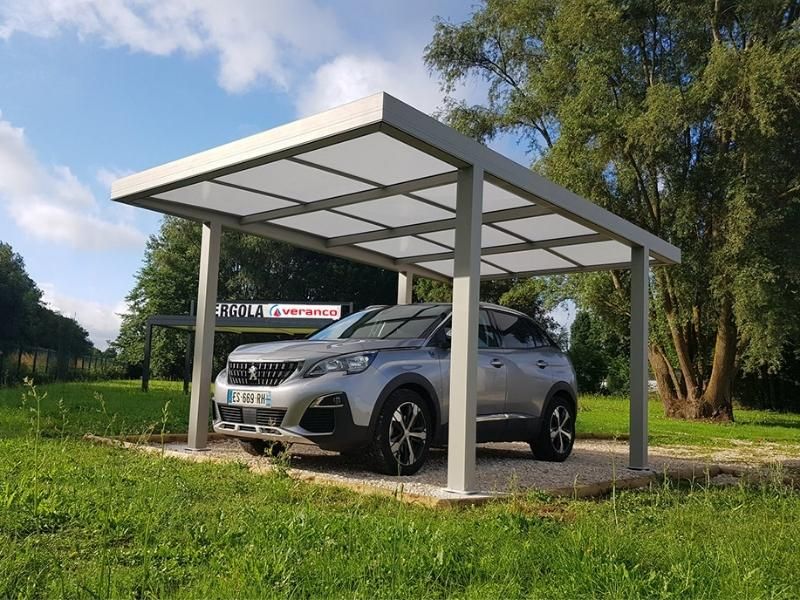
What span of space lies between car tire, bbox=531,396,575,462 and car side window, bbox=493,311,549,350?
2.47ft

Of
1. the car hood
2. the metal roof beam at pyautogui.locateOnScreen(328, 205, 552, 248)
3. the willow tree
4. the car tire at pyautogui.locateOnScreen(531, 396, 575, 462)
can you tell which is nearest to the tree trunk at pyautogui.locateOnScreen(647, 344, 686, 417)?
the willow tree

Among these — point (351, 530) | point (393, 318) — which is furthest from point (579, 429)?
point (351, 530)

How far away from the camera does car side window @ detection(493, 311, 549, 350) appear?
8438mm

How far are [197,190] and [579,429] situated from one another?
9.22m

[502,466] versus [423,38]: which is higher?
[423,38]

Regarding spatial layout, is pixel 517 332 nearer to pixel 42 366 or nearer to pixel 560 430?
pixel 560 430

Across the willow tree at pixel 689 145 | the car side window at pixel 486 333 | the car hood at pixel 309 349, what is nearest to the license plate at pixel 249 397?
the car hood at pixel 309 349

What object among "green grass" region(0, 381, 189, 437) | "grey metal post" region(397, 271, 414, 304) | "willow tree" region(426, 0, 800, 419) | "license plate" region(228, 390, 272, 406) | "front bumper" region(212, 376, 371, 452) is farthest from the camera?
"willow tree" region(426, 0, 800, 419)

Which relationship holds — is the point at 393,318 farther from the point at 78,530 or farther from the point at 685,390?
the point at 685,390

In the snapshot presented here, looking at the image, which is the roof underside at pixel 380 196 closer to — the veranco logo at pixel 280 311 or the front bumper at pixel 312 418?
the front bumper at pixel 312 418

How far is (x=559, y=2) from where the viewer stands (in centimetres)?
2150

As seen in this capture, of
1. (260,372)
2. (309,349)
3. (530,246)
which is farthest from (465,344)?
(530,246)

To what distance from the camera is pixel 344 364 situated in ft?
21.6

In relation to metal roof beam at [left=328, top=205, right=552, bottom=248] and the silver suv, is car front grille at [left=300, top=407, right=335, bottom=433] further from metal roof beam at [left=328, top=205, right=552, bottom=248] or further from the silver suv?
metal roof beam at [left=328, top=205, right=552, bottom=248]
